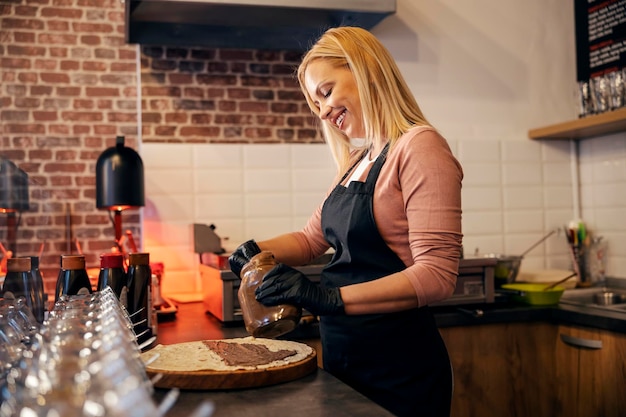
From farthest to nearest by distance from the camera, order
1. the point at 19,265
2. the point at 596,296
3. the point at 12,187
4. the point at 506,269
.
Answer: the point at 596,296 → the point at 506,269 → the point at 12,187 → the point at 19,265

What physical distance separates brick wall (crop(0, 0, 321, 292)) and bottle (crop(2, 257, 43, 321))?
1.30m

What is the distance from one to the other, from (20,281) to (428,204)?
3.81ft

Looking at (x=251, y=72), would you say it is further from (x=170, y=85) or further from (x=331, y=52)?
(x=331, y=52)

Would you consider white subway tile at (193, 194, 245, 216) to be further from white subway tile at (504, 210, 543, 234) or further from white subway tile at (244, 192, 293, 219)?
white subway tile at (504, 210, 543, 234)

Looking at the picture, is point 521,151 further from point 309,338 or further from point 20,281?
point 20,281

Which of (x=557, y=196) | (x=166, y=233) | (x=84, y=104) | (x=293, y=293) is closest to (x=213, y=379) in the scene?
(x=293, y=293)

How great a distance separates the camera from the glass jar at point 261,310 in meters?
1.66

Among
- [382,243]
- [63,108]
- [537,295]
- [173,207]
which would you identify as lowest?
[537,295]

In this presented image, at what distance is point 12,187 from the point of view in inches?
116

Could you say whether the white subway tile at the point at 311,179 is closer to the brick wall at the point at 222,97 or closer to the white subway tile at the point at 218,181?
the brick wall at the point at 222,97

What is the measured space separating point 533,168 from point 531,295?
1.07 m

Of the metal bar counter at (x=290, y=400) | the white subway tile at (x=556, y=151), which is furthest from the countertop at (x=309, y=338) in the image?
the white subway tile at (x=556, y=151)

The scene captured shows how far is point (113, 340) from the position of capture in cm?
89

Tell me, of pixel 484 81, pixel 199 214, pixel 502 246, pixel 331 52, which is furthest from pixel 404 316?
pixel 484 81
